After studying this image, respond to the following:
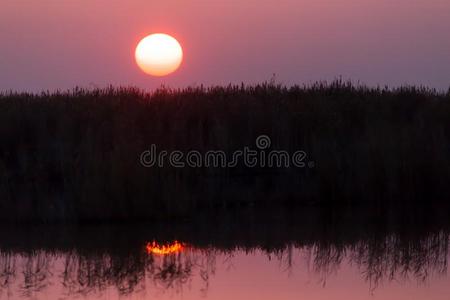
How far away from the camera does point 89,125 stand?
45.3 feet

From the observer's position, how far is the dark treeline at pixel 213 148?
10.6 meters

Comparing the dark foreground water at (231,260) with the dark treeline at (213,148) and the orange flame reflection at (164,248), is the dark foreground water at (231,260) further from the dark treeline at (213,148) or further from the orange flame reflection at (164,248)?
the dark treeline at (213,148)

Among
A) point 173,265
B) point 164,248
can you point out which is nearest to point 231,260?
point 173,265

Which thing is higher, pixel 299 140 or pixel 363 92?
pixel 363 92

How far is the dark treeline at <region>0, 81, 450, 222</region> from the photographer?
34.6 ft

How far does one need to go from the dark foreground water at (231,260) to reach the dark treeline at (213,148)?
0.57m

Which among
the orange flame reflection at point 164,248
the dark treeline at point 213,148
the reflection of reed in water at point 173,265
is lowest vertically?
the reflection of reed in water at point 173,265

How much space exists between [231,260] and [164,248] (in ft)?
2.76

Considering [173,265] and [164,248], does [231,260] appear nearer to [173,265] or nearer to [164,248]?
[173,265]

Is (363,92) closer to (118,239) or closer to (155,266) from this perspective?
(118,239)

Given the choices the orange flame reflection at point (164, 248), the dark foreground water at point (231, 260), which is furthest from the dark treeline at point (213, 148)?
the orange flame reflection at point (164, 248)

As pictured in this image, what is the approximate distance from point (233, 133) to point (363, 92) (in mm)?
4663

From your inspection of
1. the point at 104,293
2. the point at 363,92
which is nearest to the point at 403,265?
the point at 104,293

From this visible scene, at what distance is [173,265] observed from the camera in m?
8.10
